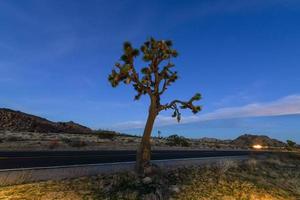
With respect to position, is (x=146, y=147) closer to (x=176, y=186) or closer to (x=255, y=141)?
(x=176, y=186)

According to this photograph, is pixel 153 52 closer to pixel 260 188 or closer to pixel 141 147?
pixel 141 147

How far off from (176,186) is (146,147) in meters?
2.21

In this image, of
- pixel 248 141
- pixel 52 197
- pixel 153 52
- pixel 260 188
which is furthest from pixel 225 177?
pixel 248 141

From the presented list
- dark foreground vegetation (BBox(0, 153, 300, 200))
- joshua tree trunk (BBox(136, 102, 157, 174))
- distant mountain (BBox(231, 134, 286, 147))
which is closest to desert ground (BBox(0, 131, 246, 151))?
joshua tree trunk (BBox(136, 102, 157, 174))

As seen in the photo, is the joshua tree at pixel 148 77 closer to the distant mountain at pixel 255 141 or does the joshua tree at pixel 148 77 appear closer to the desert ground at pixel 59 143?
the desert ground at pixel 59 143

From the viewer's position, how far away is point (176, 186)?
14.4m

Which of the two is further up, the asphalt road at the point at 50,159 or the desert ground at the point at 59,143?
the desert ground at the point at 59,143

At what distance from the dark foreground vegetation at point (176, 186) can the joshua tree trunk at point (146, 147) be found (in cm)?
56

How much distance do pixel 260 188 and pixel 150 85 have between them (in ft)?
23.4

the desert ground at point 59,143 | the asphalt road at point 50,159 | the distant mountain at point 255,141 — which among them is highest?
the distant mountain at point 255,141

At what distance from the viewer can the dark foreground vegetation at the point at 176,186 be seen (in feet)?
38.5

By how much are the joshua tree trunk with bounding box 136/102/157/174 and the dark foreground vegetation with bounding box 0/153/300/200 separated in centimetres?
56

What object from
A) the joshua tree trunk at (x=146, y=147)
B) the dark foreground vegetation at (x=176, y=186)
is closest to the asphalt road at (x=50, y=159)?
the joshua tree trunk at (x=146, y=147)

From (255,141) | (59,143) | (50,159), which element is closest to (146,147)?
(50,159)
